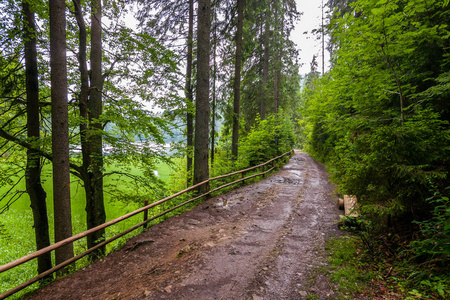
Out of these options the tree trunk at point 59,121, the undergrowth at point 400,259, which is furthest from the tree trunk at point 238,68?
the undergrowth at point 400,259

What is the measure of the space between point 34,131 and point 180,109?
492cm

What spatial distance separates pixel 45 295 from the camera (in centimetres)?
361

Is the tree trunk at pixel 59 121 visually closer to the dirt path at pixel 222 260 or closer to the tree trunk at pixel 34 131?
the dirt path at pixel 222 260

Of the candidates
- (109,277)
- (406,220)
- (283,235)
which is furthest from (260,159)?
(109,277)

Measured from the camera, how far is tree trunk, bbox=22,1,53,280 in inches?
218

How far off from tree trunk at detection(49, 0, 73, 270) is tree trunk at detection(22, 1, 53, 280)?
69.7 inches

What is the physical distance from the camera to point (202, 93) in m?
7.58

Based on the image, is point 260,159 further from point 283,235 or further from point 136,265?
point 136,265

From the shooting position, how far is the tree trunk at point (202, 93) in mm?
7262

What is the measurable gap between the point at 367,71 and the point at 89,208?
29.6 ft

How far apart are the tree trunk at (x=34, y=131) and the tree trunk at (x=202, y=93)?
4.84 meters

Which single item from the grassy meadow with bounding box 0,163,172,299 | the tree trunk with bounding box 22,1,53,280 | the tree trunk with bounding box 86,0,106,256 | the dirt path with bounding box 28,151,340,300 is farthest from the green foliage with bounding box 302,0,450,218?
the tree trunk with bounding box 22,1,53,280

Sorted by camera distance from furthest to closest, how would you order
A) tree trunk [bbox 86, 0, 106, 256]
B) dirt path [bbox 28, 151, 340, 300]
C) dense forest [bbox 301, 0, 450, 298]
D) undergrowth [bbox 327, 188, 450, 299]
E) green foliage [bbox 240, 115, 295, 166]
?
green foliage [bbox 240, 115, 295, 166] < tree trunk [bbox 86, 0, 106, 256] < dirt path [bbox 28, 151, 340, 300] < dense forest [bbox 301, 0, 450, 298] < undergrowth [bbox 327, 188, 450, 299]

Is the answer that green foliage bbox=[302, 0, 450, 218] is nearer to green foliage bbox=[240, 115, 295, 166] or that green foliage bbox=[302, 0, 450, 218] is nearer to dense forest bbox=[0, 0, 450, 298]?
dense forest bbox=[0, 0, 450, 298]
